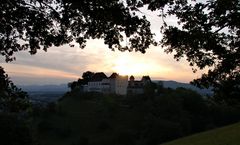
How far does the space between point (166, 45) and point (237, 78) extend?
4.11m

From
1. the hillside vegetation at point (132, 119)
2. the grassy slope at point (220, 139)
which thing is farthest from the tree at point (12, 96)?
the hillside vegetation at point (132, 119)

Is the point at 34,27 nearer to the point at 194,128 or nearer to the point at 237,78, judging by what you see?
the point at 237,78

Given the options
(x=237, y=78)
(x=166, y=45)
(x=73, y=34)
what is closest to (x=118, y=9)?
(x=73, y=34)

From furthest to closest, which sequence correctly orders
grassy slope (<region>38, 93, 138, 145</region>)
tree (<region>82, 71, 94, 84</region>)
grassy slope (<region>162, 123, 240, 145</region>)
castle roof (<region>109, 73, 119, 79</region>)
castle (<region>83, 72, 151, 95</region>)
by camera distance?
castle (<region>83, 72, 151, 95</region>), castle roof (<region>109, 73, 119, 79</region>), tree (<region>82, 71, 94, 84</region>), grassy slope (<region>38, 93, 138, 145</region>), grassy slope (<region>162, 123, 240, 145</region>)

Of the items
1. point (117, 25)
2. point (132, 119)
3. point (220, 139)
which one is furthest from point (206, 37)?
point (132, 119)

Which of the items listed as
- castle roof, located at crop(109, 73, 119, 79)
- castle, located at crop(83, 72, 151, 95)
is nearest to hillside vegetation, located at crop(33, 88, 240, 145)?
castle, located at crop(83, 72, 151, 95)

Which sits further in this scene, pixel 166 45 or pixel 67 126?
pixel 67 126

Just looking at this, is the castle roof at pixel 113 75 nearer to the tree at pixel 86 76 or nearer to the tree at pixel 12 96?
the tree at pixel 86 76

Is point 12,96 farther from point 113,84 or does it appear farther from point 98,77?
point 98,77

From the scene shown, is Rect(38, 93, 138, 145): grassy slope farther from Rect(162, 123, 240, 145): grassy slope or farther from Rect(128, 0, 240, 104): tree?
Rect(128, 0, 240, 104): tree

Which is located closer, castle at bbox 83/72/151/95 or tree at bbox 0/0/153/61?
tree at bbox 0/0/153/61

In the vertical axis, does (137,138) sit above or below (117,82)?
below

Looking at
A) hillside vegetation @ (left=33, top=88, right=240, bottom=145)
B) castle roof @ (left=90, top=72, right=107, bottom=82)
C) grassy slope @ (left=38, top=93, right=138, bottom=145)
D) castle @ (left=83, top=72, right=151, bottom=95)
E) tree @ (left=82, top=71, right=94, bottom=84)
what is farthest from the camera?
castle roof @ (left=90, top=72, right=107, bottom=82)

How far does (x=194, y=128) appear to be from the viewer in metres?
110
